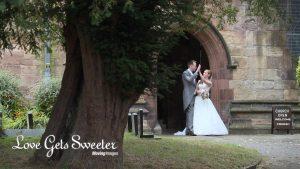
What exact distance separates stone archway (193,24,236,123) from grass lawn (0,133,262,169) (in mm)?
6064

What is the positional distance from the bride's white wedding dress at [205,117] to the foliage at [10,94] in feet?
15.7

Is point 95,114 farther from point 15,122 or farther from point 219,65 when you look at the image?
point 219,65

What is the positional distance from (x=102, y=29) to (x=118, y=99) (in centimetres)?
101

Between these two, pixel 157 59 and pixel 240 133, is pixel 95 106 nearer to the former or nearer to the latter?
pixel 157 59

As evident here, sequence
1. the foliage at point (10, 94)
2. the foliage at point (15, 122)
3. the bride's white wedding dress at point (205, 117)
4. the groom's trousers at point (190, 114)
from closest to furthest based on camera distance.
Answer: the foliage at point (15, 122) < the foliage at point (10, 94) < the bride's white wedding dress at point (205, 117) < the groom's trousers at point (190, 114)

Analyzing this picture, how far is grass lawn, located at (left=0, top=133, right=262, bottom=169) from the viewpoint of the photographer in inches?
357

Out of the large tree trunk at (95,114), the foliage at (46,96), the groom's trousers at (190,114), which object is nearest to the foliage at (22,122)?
the foliage at (46,96)

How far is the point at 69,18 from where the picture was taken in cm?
814

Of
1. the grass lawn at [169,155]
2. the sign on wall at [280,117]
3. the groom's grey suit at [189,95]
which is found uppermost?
the groom's grey suit at [189,95]

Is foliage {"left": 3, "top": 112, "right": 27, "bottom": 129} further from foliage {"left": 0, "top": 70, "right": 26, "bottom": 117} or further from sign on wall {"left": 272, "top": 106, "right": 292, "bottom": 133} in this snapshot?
sign on wall {"left": 272, "top": 106, "right": 292, "bottom": 133}

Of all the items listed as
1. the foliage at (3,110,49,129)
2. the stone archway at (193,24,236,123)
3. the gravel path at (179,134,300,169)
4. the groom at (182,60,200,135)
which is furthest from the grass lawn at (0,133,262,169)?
the stone archway at (193,24,236,123)

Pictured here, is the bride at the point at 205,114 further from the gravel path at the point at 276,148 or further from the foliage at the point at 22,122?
the foliage at the point at 22,122

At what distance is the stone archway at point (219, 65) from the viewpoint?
1805 centimetres

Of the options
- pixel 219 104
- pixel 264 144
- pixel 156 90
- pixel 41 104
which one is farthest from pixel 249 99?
pixel 156 90
